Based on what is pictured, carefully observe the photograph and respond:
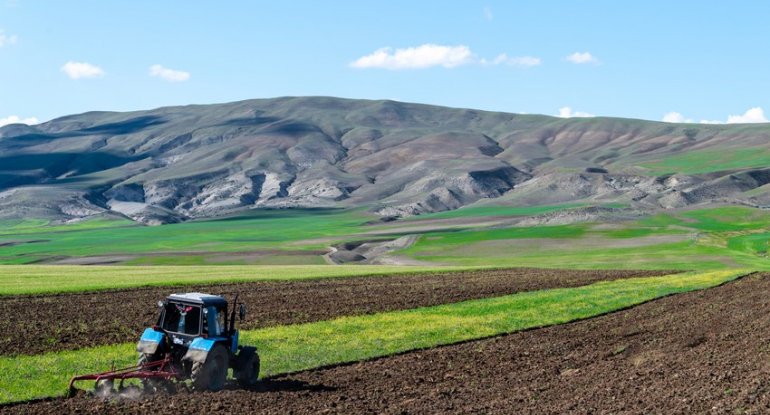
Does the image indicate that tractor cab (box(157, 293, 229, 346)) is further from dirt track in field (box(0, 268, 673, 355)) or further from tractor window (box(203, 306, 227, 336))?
dirt track in field (box(0, 268, 673, 355))

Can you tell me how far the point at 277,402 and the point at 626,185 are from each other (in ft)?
596

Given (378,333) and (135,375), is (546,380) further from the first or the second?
(378,333)

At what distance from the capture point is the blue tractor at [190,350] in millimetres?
22219

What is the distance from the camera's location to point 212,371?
74.3 feet

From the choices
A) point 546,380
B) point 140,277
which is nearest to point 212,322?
point 546,380

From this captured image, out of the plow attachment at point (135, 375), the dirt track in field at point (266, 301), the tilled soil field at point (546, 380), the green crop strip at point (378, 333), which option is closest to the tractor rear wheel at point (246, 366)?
the tilled soil field at point (546, 380)

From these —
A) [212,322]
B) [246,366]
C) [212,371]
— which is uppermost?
[212,322]

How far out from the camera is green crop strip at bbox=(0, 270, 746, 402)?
26.5 m

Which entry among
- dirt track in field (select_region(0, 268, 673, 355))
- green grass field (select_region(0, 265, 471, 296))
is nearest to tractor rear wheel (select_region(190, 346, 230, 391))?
dirt track in field (select_region(0, 268, 673, 355))

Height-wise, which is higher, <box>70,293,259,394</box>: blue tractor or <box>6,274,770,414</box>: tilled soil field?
<box>70,293,259,394</box>: blue tractor

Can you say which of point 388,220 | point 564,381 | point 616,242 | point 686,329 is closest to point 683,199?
point 388,220

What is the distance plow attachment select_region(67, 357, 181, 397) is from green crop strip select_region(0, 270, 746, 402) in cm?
185

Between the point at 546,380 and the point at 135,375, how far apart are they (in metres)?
11.2

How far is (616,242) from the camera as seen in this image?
3967 inches
